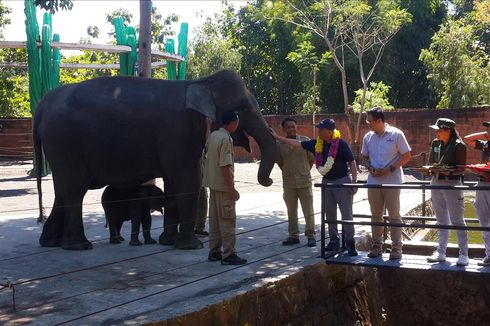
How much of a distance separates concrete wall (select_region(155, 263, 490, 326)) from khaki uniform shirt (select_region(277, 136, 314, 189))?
118 cm

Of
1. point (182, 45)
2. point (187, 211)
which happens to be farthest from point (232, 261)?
point (182, 45)

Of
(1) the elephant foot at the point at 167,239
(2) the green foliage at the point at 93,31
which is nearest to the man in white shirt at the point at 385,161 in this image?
(1) the elephant foot at the point at 167,239

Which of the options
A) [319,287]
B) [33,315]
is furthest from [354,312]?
[33,315]

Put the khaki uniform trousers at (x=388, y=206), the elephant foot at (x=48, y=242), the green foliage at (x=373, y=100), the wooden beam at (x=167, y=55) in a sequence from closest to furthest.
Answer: the khaki uniform trousers at (x=388, y=206) → the elephant foot at (x=48, y=242) → the wooden beam at (x=167, y=55) → the green foliage at (x=373, y=100)

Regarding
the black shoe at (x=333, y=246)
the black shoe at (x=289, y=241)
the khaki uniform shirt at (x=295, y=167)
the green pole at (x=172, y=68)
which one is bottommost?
the black shoe at (x=289, y=241)

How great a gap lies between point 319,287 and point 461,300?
2.18m

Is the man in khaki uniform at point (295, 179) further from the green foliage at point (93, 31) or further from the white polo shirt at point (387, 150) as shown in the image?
the green foliage at point (93, 31)

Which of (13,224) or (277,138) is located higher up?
(277,138)

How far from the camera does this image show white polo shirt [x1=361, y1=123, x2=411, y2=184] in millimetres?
6648

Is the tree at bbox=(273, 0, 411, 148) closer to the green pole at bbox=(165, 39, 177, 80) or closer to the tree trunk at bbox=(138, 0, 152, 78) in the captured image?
the green pole at bbox=(165, 39, 177, 80)

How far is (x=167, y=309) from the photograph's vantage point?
200 inches

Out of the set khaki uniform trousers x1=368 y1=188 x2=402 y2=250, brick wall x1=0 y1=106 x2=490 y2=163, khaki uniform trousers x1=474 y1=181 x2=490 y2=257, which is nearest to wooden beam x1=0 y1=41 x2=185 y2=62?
brick wall x1=0 y1=106 x2=490 y2=163

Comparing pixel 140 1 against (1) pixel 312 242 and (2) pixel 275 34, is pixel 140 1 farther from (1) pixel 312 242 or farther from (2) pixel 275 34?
(2) pixel 275 34

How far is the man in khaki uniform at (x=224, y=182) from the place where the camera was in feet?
21.9
